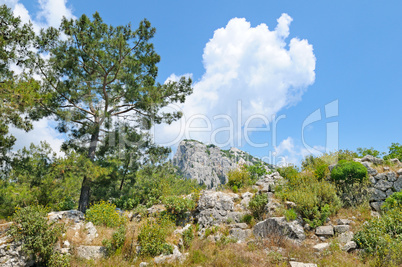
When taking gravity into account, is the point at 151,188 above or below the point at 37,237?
above

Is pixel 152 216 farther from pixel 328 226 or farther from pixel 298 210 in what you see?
pixel 328 226

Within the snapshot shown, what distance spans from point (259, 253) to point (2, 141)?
14311 mm

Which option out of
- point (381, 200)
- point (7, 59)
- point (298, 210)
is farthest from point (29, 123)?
point (381, 200)

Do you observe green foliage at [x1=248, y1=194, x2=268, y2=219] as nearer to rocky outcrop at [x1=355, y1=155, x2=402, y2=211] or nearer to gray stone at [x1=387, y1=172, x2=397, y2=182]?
rocky outcrop at [x1=355, y1=155, x2=402, y2=211]

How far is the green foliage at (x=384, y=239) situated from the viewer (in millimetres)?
6754

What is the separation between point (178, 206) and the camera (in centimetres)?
1127

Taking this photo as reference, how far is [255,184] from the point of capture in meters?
13.8

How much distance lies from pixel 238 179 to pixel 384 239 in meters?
7.74

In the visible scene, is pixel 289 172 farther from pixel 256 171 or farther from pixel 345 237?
pixel 345 237

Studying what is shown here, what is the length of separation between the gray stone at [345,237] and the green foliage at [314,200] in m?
0.98

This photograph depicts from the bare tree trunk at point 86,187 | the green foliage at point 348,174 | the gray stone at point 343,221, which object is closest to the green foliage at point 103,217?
the bare tree trunk at point 86,187

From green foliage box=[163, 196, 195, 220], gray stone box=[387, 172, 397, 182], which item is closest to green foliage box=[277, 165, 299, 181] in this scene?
gray stone box=[387, 172, 397, 182]

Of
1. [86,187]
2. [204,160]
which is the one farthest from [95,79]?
[204,160]

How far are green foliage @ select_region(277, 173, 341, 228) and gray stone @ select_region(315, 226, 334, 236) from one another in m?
0.29
